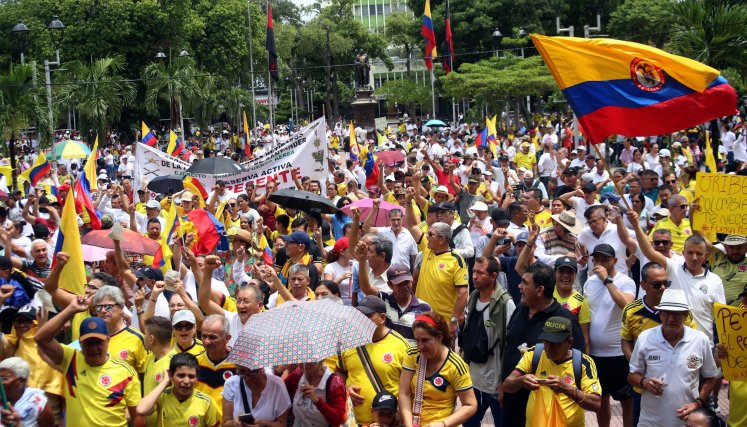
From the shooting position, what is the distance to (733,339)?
6656 millimetres

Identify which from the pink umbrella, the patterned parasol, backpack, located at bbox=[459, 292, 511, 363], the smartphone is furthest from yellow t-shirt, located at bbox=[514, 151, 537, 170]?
the smartphone

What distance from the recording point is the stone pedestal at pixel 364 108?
5066cm

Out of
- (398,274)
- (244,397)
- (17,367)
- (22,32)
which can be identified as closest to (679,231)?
(398,274)

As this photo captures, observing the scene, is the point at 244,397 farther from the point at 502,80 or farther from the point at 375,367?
the point at 502,80

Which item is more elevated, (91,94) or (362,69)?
(362,69)

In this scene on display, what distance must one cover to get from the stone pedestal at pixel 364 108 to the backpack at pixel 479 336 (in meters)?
43.3

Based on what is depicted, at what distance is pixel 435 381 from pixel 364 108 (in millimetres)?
45359

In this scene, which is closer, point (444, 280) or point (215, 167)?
point (444, 280)

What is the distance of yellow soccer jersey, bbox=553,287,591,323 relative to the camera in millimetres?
7691

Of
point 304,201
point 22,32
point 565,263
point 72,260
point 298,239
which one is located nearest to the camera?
point 565,263

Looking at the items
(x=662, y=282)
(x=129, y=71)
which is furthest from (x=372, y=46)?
(x=662, y=282)

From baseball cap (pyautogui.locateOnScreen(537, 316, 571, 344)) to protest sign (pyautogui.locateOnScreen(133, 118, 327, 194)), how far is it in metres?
10.5

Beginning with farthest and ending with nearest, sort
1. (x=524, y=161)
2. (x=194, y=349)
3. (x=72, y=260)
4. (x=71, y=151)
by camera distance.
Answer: (x=71, y=151) → (x=524, y=161) → (x=72, y=260) → (x=194, y=349)

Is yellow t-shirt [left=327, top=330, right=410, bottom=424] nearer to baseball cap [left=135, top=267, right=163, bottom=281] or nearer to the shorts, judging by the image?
the shorts
